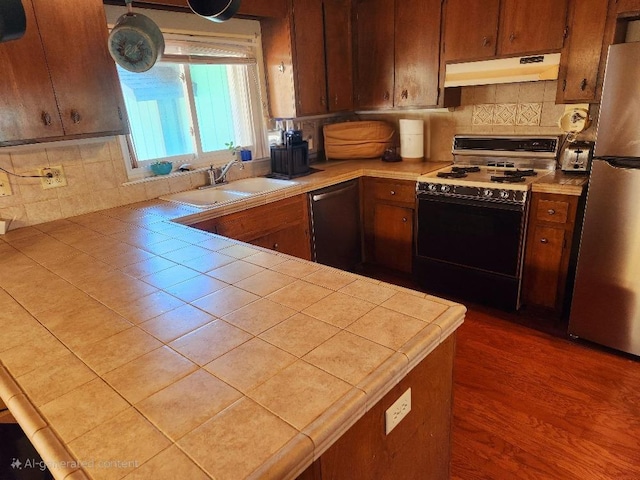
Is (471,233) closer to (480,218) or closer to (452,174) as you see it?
(480,218)

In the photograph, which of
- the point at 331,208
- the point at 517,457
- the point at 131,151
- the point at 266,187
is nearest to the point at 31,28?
the point at 131,151

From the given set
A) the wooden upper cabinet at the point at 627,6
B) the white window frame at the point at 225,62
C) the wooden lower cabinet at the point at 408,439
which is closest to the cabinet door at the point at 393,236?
the white window frame at the point at 225,62

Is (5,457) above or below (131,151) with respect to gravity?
A: below

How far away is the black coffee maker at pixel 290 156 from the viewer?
123 inches

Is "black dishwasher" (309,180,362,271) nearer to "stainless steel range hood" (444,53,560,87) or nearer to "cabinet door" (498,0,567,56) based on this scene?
"stainless steel range hood" (444,53,560,87)

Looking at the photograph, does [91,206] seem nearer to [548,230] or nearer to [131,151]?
[131,151]

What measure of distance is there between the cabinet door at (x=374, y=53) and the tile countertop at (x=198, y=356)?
2.40 metres

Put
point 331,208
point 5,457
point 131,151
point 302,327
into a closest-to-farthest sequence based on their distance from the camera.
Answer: point 302,327 → point 5,457 → point 131,151 → point 331,208

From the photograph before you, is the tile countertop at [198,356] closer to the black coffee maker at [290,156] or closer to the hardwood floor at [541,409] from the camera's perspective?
the hardwood floor at [541,409]

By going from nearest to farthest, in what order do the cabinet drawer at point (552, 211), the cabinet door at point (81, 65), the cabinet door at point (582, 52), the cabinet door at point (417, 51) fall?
the cabinet door at point (81, 65) → the cabinet door at point (582, 52) → the cabinet drawer at point (552, 211) → the cabinet door at point (417, 51)

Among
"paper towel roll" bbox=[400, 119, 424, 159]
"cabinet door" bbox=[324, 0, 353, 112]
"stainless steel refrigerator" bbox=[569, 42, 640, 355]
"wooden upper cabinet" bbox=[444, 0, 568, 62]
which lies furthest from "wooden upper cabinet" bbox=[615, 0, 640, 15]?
"cabinet door" bbox=[324, 0, 353, 112]

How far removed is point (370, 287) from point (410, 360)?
0.35 meters

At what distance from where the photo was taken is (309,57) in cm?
322

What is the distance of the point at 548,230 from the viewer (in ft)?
8.55
